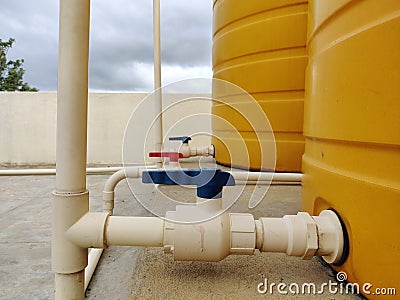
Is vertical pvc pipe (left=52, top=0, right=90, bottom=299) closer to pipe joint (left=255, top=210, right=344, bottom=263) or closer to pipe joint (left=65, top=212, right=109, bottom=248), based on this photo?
pipe joint (left=65, top=212, right=109, bottom=248)

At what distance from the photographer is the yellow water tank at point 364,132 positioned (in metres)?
0.43

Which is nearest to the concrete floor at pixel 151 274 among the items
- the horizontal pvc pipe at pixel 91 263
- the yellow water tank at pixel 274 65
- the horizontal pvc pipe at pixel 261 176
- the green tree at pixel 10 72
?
the horizontal pvc pipe at pixel 91 263

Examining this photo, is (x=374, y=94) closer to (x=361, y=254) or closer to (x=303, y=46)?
(x=361, y=254)

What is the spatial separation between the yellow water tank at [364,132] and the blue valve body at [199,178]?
0.24 metres

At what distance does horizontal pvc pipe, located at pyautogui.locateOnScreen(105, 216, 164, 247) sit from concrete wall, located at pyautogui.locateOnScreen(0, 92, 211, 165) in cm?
246

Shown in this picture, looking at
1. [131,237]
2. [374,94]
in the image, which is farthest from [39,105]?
[374,94]

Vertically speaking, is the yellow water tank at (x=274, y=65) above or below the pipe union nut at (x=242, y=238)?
above

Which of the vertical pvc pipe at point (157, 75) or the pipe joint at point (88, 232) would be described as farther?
the vertical pvc pipe at point (157, 75)

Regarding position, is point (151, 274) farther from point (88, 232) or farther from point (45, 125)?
point (45, 125)

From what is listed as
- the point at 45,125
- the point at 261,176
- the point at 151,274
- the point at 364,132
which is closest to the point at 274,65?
the point at 261,176

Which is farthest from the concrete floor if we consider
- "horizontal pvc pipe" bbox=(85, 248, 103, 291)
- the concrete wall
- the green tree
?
the green tree

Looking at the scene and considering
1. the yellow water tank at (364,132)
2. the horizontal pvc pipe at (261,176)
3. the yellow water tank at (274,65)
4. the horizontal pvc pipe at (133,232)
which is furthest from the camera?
the yellow water tank at (274,65)

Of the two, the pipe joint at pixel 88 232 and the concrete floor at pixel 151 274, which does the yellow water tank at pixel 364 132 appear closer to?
the concrete floor at pixel 151 274

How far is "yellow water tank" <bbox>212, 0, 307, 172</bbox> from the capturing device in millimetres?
1580
